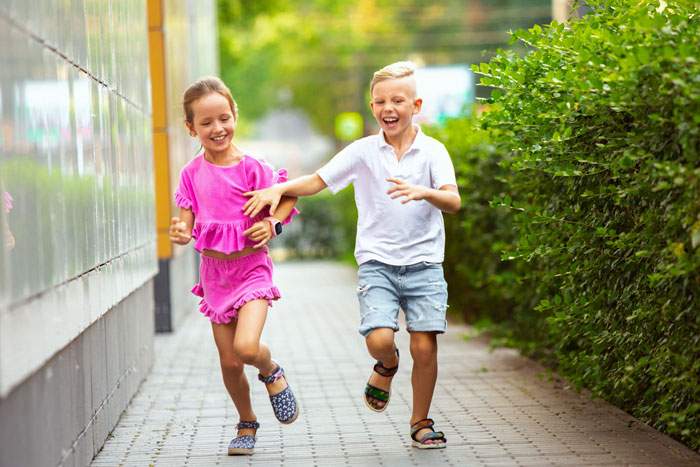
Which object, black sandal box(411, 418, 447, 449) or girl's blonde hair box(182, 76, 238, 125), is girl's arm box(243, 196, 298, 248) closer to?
girl's blonde hair box(182, 76, 238, 125)

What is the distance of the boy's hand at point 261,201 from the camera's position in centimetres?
509

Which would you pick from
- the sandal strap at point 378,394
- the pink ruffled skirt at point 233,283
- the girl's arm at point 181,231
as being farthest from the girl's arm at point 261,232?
the sandal strap at point 378,394

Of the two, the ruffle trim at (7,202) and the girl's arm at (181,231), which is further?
the girl's arm at (181,231)

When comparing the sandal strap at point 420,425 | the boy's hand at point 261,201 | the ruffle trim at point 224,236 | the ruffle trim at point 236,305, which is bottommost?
the sandal strap at point 420,425

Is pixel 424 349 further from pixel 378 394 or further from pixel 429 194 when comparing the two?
pixel 429 194

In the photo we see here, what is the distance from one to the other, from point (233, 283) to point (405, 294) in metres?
0.89

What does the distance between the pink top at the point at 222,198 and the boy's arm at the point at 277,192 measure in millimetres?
74

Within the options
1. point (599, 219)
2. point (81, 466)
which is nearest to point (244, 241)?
point (81, 466)

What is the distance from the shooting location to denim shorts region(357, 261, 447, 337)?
5188 mm

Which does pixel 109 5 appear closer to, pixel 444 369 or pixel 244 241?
pixel 244 241

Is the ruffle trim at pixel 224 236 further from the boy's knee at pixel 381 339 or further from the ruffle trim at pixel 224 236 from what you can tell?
the boy's knee at pixel 381 339

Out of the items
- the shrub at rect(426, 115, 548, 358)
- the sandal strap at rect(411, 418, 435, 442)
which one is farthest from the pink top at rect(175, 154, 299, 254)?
the shrub at rect(426, 115, 548, 358)

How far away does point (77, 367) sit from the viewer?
4.97m

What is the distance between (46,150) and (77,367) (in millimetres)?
1204
